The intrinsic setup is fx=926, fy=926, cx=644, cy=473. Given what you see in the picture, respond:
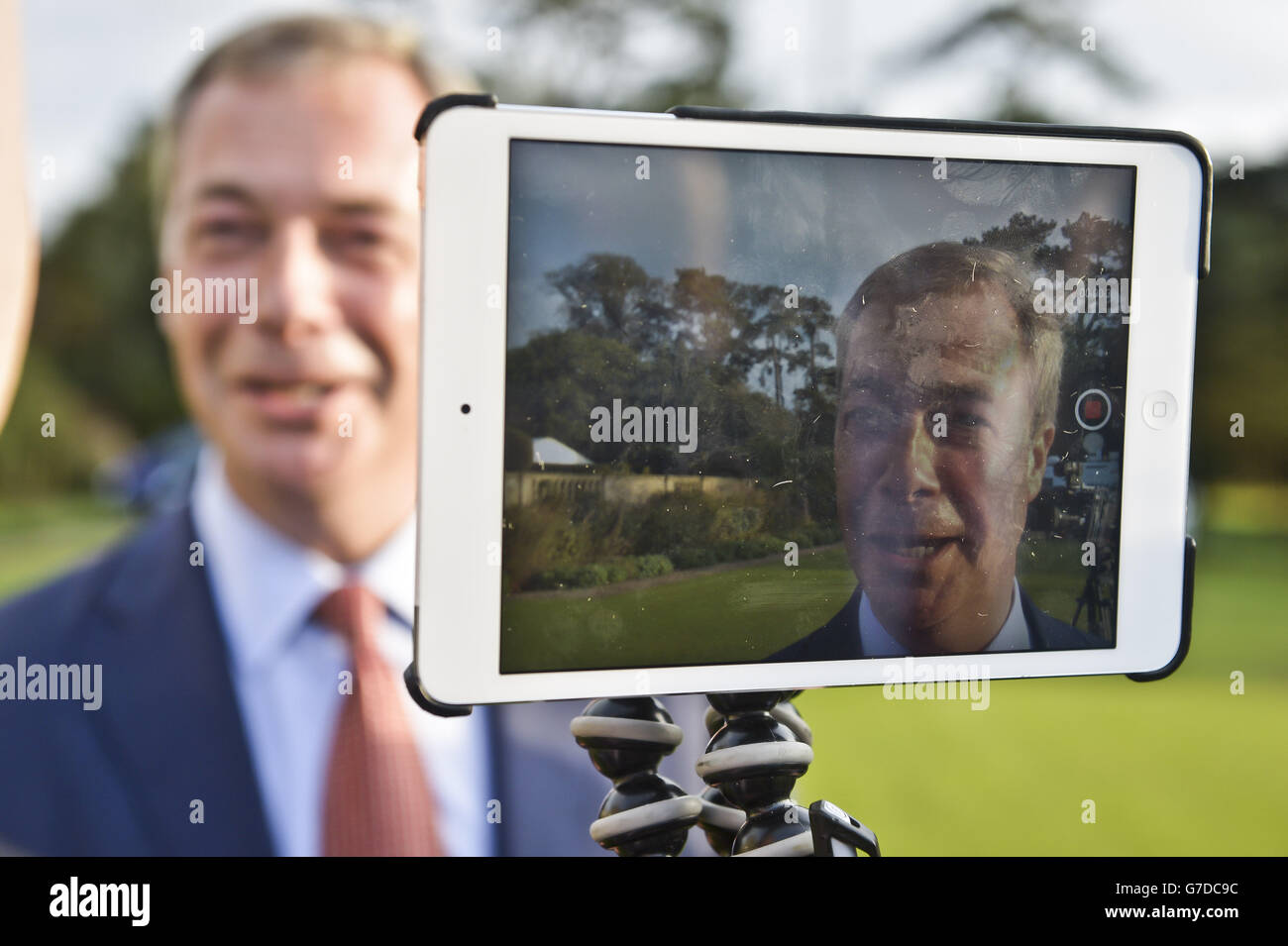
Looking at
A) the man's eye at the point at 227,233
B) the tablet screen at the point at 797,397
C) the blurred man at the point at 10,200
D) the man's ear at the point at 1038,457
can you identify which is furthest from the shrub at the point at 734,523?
the man's eye at the point at 227,233

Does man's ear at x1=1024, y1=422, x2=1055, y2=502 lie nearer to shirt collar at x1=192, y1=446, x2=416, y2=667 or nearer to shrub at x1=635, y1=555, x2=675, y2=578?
shrub at x1=635, y1=555, x2=675, y2=578

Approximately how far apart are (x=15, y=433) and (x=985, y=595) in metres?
16.4

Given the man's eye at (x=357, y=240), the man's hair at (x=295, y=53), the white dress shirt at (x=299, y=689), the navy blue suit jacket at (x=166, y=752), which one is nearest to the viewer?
the navy blue suit jacket at (x=166, y=752)

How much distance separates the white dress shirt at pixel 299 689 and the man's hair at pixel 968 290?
1428 mm

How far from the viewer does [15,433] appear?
46.1ft

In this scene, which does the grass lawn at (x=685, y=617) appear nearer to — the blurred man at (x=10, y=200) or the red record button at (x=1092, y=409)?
the red record button at (x=1092, y=409)

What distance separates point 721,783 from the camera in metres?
1.00

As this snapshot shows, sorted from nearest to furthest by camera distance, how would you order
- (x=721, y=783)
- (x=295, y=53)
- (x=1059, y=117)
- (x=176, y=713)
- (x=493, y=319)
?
(x=493, y=319)
(x=721, y=783)
(x=176, y=713)
(x=295, y=53)
(x=1059, y=117)

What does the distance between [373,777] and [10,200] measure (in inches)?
55.1

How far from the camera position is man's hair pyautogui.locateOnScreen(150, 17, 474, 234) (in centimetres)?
225

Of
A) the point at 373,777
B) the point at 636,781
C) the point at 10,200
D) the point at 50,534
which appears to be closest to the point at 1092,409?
the point at 636,781

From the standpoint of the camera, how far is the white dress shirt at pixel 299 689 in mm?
2023

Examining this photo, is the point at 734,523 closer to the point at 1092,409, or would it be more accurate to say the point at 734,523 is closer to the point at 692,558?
the point at 692,558

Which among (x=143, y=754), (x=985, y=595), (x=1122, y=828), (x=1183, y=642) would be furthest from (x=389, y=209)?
(x=1122, y=828)
